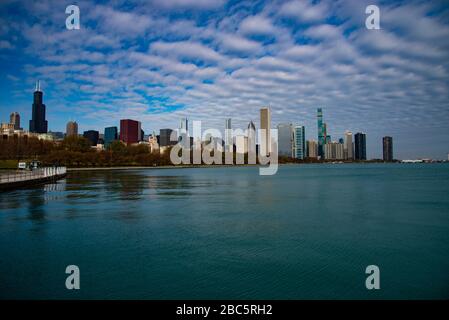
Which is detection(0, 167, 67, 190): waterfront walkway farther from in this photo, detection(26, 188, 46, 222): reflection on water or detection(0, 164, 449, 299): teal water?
detection(0, 164, 449, 299): teal water

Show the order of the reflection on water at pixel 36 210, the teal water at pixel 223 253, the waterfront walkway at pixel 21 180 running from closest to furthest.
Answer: the teal water at pixel 223 253
the reflection on water at pixel 36 210
the waterfront walkway at pixel 21 180

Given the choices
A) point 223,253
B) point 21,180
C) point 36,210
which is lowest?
point 223,253

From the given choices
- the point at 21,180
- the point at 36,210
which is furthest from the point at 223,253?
the point at 21,180

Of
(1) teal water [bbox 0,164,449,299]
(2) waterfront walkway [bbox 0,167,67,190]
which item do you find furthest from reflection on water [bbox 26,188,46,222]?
(2) waterfront walkway [bbox 0,167,67,190]

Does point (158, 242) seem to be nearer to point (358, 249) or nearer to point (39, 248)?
point (39, 248)

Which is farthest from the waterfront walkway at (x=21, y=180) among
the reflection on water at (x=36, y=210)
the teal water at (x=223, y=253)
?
the teal water at (x=223, y=253)

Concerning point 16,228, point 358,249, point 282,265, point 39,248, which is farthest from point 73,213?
point 358,249

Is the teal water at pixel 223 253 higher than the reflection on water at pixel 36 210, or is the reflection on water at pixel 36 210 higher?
the reflection on water at pixel 36 210

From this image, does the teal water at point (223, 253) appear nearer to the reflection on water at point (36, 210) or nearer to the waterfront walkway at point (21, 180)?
the reflection on water at point (36, 210)

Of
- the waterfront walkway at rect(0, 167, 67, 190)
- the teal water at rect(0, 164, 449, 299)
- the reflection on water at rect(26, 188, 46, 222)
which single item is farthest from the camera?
the waterfront walkway at rect(0, 167, 67, 190)

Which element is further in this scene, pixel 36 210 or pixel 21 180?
pixel 21 180

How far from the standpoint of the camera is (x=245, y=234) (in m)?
15.1

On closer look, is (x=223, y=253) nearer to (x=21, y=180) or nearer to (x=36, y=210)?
(x=36, y=210)
